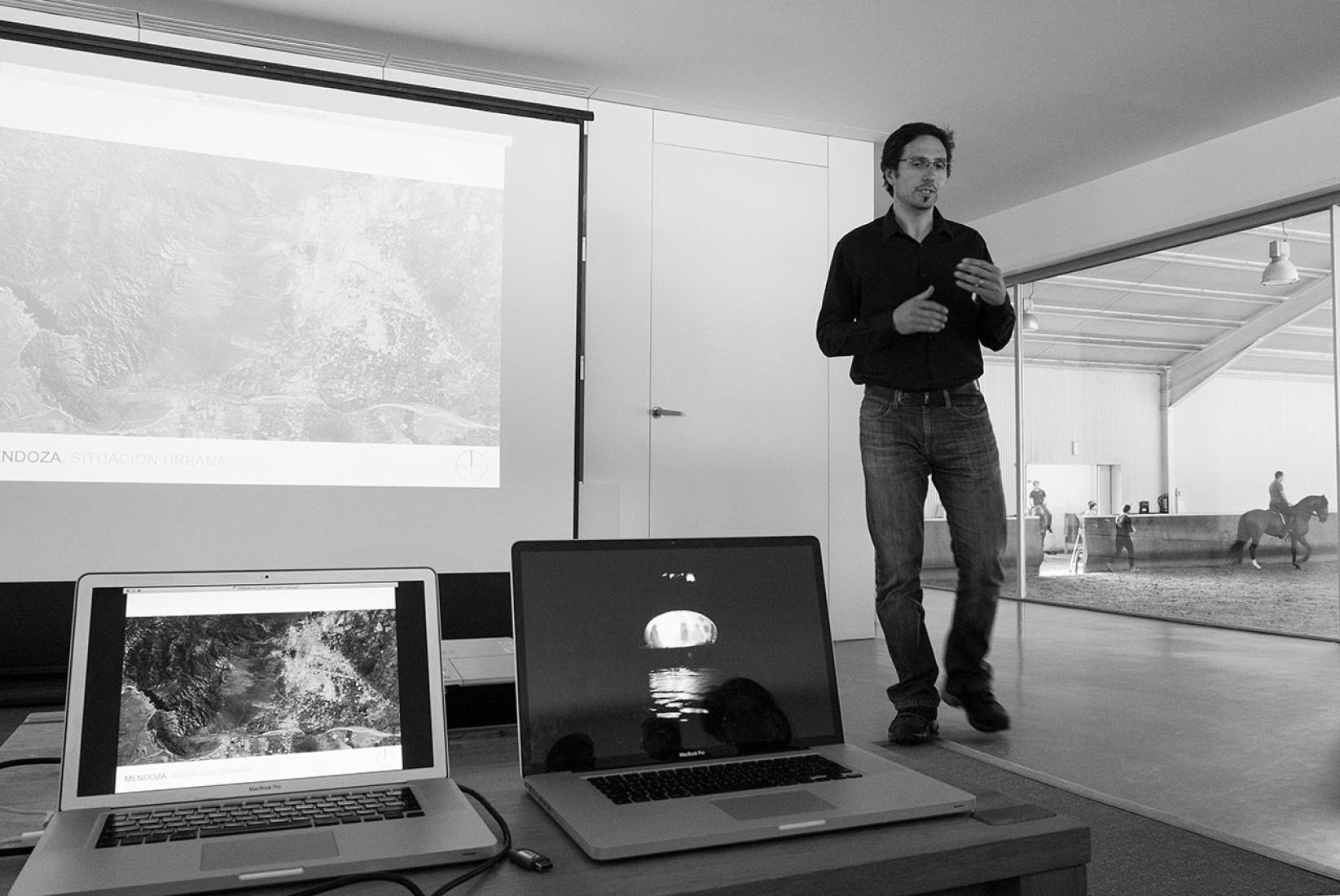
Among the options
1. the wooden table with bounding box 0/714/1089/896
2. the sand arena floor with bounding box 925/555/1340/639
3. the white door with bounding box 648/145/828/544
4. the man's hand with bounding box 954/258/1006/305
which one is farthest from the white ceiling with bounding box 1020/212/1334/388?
the wooden table with bounding box 0/714/1089/896

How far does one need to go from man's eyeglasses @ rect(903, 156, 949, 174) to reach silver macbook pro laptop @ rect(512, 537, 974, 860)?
1770 millimetres

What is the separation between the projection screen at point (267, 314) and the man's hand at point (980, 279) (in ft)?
6.07

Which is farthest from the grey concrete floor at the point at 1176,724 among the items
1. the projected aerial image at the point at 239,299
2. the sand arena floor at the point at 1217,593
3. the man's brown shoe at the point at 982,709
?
the projected aerial image at the point at 239,299

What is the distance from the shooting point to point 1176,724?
282 cm

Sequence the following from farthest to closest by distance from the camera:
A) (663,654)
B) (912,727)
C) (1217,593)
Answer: (1217,593)
(912,727)
(663,654)

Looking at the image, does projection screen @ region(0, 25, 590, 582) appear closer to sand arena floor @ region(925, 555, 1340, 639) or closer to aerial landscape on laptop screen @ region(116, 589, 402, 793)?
aerial landscape on laptop screen @ region(116, 589, 402, 793)

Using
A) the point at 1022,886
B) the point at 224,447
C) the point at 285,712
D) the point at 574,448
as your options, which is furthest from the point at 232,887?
the point at 574,448

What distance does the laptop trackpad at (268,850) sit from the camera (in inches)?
23.1

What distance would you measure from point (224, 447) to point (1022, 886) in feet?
10.1

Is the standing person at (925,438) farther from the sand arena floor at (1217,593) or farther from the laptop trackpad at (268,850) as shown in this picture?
the sand arena floor at (1217,593)

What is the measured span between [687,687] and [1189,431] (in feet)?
17.5

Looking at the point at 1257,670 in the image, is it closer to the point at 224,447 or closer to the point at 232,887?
the point at 224,447

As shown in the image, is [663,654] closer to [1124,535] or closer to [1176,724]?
[1176,724]

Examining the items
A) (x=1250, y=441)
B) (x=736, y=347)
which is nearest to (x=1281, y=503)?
(x=1250, y=441)
